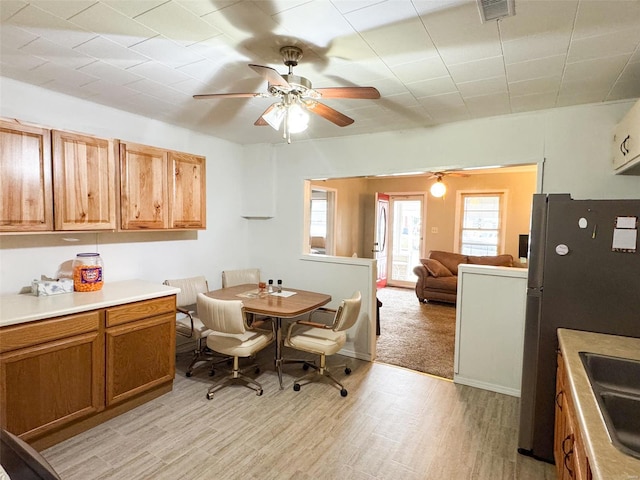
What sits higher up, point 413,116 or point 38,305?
point 413,116

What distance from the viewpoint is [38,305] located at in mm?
2289

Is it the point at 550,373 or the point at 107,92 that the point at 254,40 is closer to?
the point at 107,92

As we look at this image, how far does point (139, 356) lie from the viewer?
2693mm

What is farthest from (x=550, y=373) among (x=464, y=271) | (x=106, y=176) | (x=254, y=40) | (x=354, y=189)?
(x=354, y=189)

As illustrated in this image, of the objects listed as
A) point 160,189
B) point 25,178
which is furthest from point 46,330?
point 160,189

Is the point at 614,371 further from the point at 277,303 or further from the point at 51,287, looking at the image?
the point at 51,287

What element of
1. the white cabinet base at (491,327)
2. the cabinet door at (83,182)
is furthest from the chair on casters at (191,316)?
the white cabinet base at (491,327)

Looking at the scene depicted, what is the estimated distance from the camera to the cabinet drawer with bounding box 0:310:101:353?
6.59ft

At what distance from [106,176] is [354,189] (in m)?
5.34

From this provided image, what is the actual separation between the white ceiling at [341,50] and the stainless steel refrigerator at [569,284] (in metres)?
0.85

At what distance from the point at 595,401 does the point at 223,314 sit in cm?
232

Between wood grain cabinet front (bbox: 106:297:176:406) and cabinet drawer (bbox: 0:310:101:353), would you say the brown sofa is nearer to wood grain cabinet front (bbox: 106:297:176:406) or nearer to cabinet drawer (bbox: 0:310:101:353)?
wood grain cabinet front (bbox: 106:297:176:406)

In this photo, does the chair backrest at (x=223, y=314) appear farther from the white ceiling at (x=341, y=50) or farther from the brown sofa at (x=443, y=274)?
the brown sofa at (x=443, y=274)

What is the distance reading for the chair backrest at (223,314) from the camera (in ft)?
8.97
